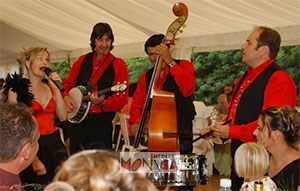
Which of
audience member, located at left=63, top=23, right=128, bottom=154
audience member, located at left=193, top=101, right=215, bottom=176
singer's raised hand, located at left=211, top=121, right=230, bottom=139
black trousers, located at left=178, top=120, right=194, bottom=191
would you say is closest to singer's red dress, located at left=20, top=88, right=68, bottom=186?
audience member, located at left=63, top=23, right=128, bottom=154

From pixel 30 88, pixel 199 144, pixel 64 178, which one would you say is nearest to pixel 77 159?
pixel 64 178

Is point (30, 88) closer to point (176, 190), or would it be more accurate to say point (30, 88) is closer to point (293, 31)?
point (176, 190)

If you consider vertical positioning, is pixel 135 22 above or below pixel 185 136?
above

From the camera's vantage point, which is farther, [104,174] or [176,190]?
[176,190]

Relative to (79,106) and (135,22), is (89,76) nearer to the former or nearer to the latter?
(79,106)

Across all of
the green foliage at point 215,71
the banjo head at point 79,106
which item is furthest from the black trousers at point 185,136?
the green foliage at point 215,71

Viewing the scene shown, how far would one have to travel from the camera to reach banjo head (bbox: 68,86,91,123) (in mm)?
3555

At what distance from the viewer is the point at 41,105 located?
10.7 feet

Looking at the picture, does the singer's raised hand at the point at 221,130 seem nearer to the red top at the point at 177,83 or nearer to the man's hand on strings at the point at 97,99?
the red top at the point at 177,83

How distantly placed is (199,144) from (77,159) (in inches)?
202

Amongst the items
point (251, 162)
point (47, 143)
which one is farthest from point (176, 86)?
point (251, 162)

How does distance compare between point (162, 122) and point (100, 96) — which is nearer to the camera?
point (162, 122)

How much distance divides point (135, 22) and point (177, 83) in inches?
165

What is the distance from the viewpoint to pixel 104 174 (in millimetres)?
937
